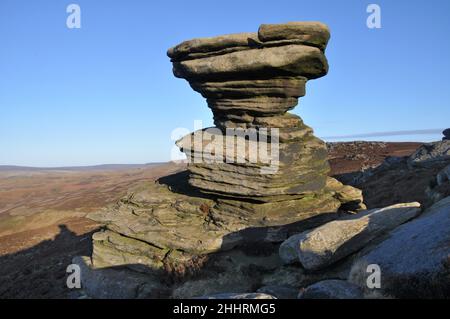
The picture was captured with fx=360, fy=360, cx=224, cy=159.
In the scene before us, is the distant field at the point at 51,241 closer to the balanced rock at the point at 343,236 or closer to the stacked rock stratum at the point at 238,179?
the stacked rock stratum at the point at 238,179

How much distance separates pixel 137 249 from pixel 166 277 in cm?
309

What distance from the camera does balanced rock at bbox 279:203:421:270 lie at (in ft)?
52.2

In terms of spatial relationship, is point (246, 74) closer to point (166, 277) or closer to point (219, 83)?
point (219, 83)

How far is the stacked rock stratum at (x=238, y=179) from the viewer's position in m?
20.7

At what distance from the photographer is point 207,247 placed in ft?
67.2

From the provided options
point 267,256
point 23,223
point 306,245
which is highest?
point 306,245

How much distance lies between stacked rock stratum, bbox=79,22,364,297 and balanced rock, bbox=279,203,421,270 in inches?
158

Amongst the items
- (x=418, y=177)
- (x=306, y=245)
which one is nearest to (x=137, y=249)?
(x=306, y=245)

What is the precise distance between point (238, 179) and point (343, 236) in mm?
7353

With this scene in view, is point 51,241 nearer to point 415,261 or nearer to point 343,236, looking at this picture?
point 343,236

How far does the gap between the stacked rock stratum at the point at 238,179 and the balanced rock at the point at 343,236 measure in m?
4.01

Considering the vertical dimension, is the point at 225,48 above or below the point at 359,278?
above

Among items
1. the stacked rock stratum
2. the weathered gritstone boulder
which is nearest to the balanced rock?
the weathered gritstone boulder

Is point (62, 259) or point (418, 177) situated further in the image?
point (418, 177)
